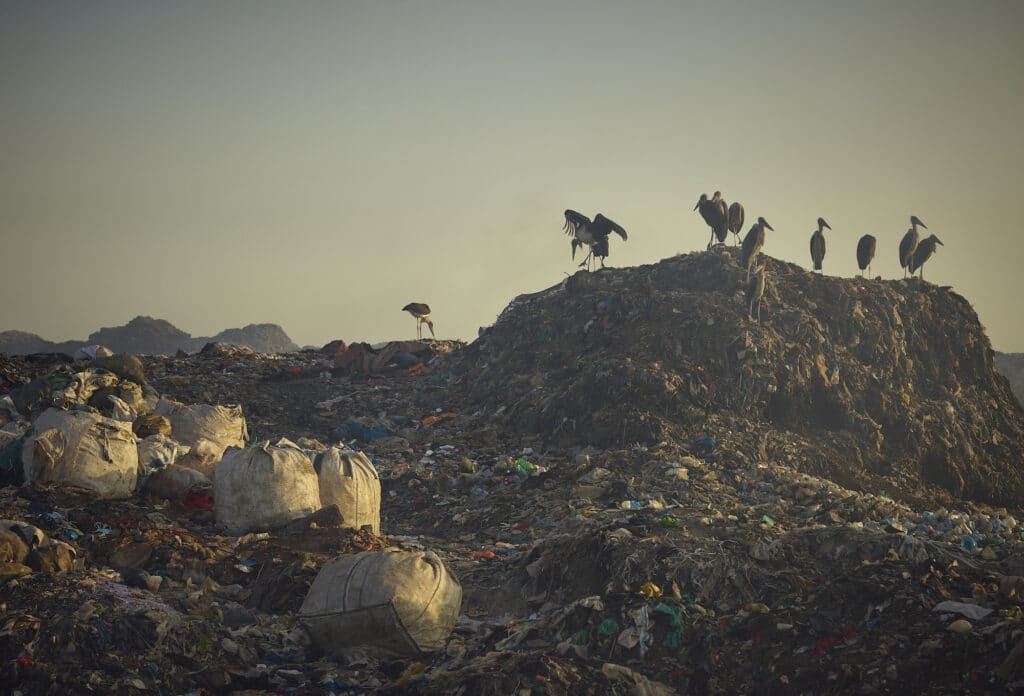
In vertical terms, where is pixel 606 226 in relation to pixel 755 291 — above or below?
above

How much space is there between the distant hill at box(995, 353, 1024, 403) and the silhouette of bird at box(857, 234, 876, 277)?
18680 mm

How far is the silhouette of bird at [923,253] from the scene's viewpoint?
16.9m

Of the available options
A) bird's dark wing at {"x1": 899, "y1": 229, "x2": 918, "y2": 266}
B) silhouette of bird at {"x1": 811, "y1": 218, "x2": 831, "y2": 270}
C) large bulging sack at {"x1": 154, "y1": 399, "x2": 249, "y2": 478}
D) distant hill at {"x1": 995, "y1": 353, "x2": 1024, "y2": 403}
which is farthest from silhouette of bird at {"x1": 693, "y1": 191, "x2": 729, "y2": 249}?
distant hill at {"x1": 995, "y1": 353, "x2": 1024, "y2": 403}

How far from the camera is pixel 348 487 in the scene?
7.68 m

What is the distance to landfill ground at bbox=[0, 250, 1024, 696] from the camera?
5.05m

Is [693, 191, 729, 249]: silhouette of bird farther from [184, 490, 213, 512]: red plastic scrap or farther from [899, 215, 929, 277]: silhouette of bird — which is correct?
[184, 490, 213, 512]: red plastic scrap

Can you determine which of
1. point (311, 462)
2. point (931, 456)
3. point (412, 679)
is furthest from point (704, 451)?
point (412, 679)

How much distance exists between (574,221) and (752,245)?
3.91m

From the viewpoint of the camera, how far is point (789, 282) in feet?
49.4

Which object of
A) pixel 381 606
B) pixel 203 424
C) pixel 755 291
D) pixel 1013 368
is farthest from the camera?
pixel 1013 368

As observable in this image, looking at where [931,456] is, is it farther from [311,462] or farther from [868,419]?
[311,462]

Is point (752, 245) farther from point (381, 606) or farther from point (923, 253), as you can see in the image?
point (381, 606)

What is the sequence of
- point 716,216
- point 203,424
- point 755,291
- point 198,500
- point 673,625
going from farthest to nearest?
point 716,216 → point 755,291 → point 203,424 → point 198,500 → point 673,625

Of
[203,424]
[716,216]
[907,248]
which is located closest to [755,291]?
[716,216]
